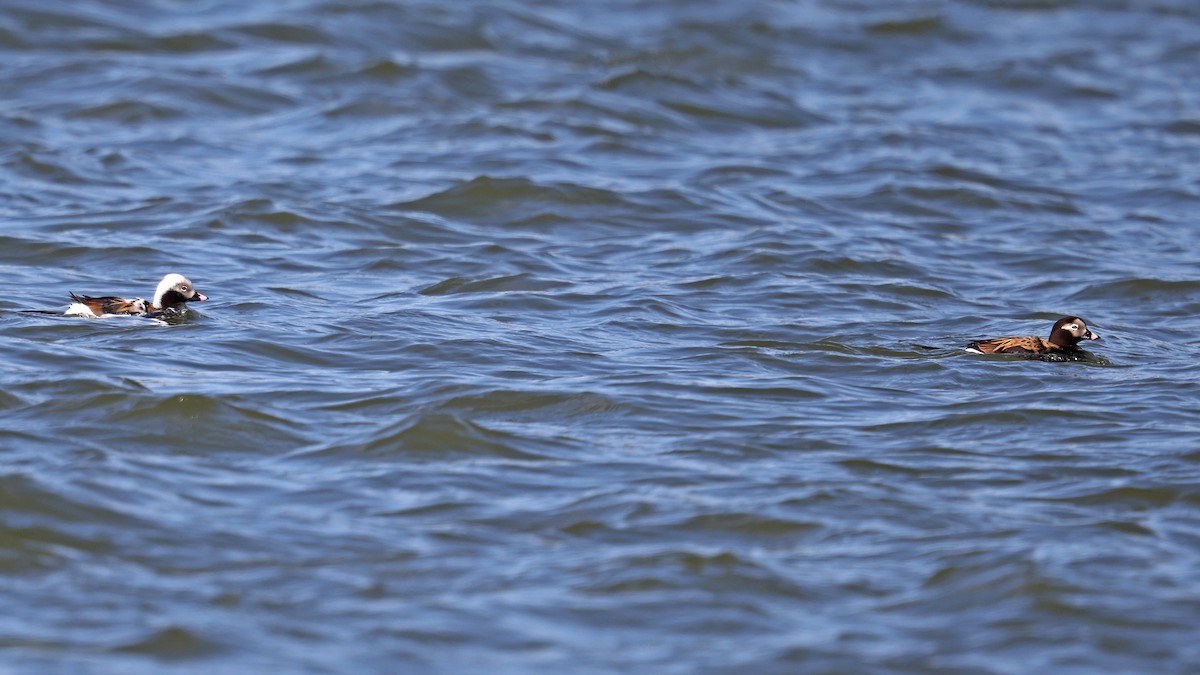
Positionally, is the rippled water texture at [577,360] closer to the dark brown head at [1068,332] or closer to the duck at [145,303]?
the duck at [145,303]

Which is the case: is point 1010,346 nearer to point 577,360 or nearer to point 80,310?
point 577,360

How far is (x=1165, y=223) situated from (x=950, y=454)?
7.71m

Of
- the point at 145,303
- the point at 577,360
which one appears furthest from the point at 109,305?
the point at 577,360

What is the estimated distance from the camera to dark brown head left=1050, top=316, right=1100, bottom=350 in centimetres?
1078

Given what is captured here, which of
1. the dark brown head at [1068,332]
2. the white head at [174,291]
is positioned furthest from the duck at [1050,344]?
the white head at [174,291]

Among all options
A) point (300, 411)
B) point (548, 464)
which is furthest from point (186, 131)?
point (548, 464)

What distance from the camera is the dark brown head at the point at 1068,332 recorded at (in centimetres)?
1078

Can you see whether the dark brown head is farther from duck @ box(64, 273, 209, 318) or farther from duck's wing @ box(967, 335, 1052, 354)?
duck @ box(64, 273, 209, 318)

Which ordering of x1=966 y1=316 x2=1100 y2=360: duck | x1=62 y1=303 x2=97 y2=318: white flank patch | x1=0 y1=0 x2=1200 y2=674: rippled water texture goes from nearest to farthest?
1. x1=0 y1=0 x2=1200 y2=674: rippled water texture
2. x1=62 y1=303 x2=97 y2=318: white flank patch
3. x1=966 y1=316 x2=1100 y2=360: duck

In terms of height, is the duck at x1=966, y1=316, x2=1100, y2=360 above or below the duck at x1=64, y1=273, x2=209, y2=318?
below

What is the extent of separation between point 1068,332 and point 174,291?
19.0 feet

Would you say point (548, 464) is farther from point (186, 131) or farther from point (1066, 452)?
point (186, 131)

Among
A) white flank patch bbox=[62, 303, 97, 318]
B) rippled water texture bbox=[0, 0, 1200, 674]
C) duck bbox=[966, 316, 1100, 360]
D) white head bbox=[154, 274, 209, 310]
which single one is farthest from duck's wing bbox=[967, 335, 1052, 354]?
white flank patch bbox=[62, 303, 97, 318]

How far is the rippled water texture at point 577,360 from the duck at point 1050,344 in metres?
0.14
